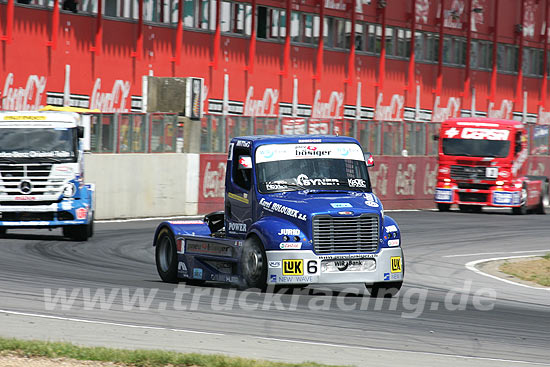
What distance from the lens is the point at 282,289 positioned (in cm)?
1421

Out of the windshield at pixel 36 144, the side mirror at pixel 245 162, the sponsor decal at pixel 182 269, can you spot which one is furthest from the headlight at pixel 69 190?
the side mirror at pixel 245 162

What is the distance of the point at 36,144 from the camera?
21.0m

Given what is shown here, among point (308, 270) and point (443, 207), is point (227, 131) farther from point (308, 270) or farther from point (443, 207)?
point (308, 270)

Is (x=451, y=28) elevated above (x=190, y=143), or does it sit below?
above

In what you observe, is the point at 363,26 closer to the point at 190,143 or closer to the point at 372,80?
the point at 372,80

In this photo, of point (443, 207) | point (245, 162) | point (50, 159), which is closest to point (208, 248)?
point (245, 162)

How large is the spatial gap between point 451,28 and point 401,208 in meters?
24.1

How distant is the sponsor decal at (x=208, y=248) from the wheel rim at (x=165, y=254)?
1.67 ft

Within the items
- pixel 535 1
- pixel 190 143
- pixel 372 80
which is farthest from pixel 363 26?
pixel 190 143

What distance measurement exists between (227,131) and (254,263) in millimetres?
16897

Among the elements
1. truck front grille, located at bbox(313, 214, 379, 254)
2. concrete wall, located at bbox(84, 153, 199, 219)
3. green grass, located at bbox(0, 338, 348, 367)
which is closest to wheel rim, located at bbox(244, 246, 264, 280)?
truck front grille, located at bbox(313, 214, 379, 254)

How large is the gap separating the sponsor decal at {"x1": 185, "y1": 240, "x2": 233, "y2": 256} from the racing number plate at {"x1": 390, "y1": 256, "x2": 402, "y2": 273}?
2035 mm

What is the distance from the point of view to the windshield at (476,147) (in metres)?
33.7

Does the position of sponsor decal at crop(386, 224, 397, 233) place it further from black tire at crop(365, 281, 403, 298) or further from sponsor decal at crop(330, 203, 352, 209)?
black tire at crop(365, 281, 403, 298)
